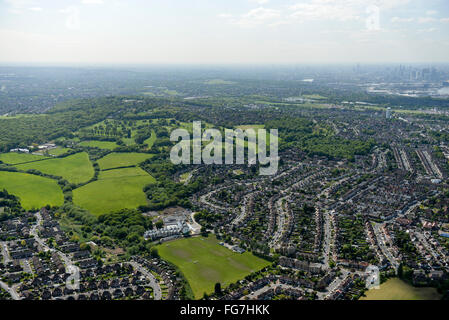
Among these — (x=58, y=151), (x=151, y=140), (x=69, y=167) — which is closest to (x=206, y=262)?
(x=69, y=167)

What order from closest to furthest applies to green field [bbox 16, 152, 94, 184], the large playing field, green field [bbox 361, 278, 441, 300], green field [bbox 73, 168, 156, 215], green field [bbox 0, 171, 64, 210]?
green field [bbox 361, 278, 441, 300], the large playing field, green field [bbox 73, 168, 156, 215], green field [bbox 0, 171, 64, 210], green field [bbox 16, 152, 94, 184]

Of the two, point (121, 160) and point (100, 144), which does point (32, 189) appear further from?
point (100, 144)

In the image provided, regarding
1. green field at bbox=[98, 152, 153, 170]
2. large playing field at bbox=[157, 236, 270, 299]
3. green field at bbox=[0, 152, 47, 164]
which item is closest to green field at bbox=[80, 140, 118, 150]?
green field at bbox=[98, 152, 153, 170]

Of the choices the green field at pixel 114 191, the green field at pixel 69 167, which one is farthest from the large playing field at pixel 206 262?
the green field at pixel 69 167

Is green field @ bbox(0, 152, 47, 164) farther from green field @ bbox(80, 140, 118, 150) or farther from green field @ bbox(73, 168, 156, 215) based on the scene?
green field @ bbox(73, 168, 156, 215)
